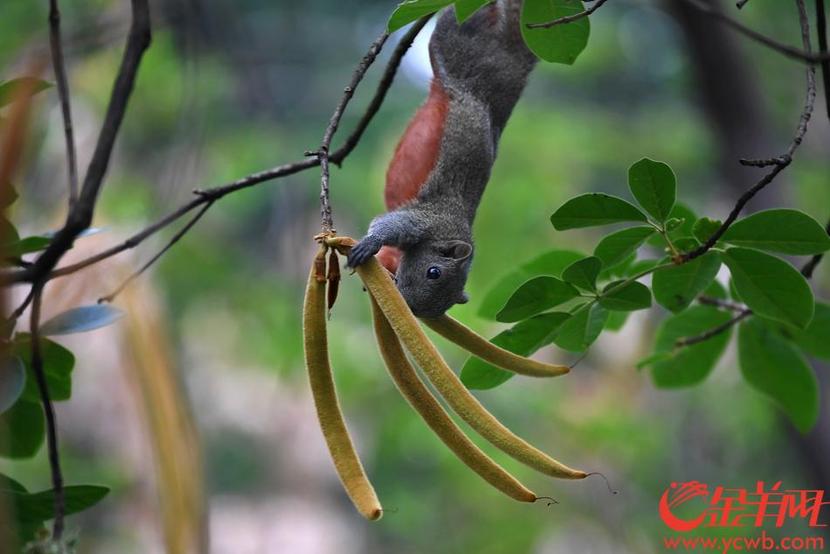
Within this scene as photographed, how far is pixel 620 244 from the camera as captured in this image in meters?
1.60

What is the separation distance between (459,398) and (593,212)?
1.54 ft

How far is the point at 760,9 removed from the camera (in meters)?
6.07

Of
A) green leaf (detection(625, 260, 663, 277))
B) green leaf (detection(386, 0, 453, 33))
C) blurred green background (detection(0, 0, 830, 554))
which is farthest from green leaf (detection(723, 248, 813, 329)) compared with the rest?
blurred green background (detection(0, 0, 830, 554))

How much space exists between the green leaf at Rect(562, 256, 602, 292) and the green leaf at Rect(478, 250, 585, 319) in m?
0.29

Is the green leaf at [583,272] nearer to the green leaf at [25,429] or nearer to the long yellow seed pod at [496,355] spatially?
the long yellow seed pod at [496,355]

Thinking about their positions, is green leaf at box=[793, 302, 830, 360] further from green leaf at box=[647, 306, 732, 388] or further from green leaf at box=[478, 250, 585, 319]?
green leaf at box=[478, 250, 585, 319]

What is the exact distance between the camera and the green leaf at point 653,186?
1.50m

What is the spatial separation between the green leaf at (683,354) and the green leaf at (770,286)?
50 cm

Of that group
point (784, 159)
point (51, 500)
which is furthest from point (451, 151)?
point (51, 500)

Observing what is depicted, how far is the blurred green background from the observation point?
454cm

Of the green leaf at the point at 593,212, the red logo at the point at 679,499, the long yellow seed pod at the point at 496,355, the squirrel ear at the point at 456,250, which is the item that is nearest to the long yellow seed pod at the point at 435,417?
the long yellow seed pod at the point at 496,355

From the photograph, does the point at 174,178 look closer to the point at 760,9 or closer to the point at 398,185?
the point at 398,185

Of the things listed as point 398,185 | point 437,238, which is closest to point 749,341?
point 437,238

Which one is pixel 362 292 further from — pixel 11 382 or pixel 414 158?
pixel 11 382
